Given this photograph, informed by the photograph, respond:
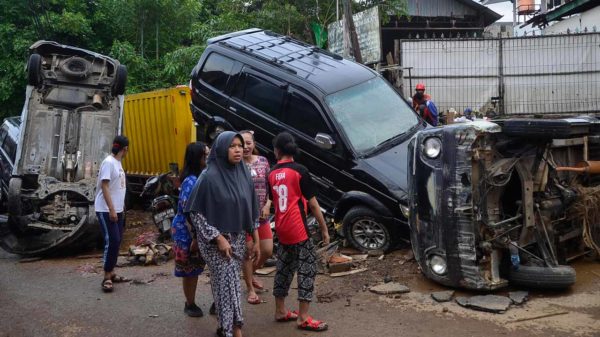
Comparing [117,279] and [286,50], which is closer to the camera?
[117,279]

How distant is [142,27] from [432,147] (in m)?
13.4

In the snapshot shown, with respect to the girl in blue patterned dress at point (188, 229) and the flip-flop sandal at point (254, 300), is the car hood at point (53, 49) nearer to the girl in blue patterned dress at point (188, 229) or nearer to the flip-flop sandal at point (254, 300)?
the girl in blue patterned dress at point (188, 229)

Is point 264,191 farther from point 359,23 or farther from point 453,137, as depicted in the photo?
point 359,23

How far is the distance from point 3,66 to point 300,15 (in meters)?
8.30

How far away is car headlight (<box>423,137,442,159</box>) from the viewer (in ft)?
17.9

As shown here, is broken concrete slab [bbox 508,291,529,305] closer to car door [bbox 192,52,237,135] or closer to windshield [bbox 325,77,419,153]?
windshield [bbox 325,77,419,153]

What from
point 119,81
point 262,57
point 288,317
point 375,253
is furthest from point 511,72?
point 288,317

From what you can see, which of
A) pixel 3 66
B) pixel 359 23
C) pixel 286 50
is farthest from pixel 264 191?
pixel 3 66

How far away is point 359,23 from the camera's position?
14328 millimetres

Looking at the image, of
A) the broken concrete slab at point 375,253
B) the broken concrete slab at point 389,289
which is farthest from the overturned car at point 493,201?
the broken concrete slab at point 375,253

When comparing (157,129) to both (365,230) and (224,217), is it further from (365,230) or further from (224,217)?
(224,217)

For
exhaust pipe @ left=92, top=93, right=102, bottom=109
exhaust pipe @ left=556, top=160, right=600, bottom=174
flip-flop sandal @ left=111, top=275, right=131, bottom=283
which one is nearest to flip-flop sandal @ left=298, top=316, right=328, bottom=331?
flip-flop sandal @ left=111, top=275, right=131, bottom=283

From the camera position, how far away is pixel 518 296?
17.3 ft

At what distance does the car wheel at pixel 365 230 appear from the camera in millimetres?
6848
